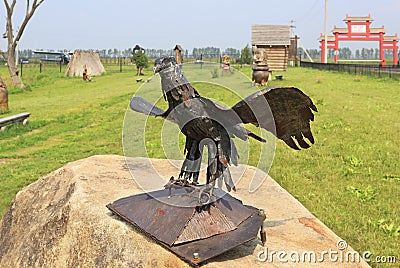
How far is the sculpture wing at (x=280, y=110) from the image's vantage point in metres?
2.51

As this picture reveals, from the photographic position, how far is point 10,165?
7.81 meters

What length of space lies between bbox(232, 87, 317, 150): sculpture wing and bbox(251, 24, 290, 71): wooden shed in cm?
2693

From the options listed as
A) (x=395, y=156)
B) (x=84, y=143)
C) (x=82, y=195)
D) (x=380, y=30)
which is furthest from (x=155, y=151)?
(x=380, y=30)

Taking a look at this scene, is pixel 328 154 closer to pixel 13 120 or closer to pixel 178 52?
pixel 178 52

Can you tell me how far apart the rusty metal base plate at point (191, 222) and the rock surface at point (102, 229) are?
64 mm

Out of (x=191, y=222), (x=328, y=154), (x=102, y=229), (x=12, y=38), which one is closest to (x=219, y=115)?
(x=191, y=222)

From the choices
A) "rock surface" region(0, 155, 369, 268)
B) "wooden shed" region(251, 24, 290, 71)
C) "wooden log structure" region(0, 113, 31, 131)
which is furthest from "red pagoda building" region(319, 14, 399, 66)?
"rock surface" region(0, 155, 369, 268)

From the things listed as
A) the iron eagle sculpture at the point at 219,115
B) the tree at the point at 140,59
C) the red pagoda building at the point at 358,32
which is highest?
the red pagoda building at the point at 358,32

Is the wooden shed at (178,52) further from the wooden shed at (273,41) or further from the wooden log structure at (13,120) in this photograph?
the wooden shed at (273,41)

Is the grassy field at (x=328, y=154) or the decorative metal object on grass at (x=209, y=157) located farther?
the grassy field at (x=328, y=154)

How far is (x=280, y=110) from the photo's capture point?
8.65 feet

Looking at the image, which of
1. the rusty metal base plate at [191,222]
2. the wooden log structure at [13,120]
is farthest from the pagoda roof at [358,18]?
the rusty metal base plate at [191,222]

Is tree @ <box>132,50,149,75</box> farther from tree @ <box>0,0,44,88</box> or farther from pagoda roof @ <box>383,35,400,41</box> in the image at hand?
pagoda roof @ <box>383,35,400,41</box>

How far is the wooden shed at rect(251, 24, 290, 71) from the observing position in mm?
29109
